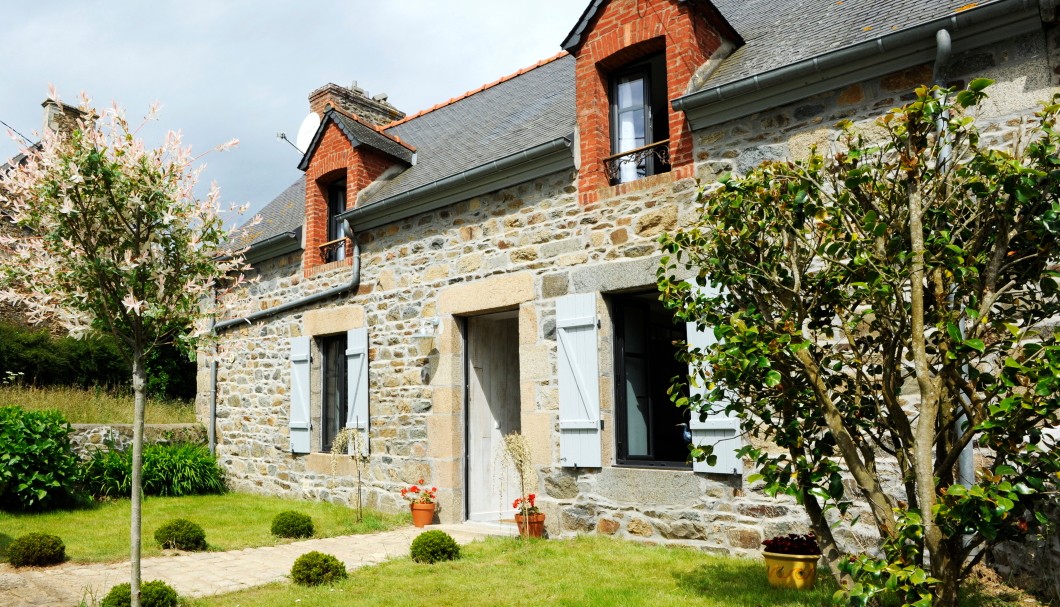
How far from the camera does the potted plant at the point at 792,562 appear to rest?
16.5 feet

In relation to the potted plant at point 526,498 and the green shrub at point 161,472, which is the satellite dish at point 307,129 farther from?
the potted plant at point 526,498

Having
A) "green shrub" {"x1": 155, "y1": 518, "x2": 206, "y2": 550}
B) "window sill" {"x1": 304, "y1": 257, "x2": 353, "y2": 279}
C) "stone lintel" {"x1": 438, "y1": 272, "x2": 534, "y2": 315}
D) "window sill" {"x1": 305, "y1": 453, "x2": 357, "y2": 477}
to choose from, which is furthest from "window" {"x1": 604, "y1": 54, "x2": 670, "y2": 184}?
"green shrub" {"x1": 155, "y1": 518, "x2": 206, "y2": 550}

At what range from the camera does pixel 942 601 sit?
3693 millimetres

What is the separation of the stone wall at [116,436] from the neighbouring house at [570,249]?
188 cm

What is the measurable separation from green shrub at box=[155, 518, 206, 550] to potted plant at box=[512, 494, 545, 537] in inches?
120

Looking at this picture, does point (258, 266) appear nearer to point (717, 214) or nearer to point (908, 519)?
point (717, 214)

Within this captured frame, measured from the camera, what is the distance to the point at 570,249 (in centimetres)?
753

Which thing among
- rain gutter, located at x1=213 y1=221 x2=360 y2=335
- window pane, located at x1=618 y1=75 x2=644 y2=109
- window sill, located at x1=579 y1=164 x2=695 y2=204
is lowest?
rain gutter, located at x1=213 y1=221 x2=360 y2=335

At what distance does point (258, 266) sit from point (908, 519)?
35.1 feet

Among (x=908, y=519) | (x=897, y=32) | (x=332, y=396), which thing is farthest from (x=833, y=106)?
(x=332, y=396)

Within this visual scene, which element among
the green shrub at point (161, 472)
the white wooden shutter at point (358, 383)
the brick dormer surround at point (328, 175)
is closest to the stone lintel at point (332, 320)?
the white wooden shutter at point (358, 383)

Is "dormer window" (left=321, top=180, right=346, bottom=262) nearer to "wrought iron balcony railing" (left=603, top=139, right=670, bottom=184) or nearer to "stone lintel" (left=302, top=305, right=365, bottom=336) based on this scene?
"stone lintel" (left=302, top=305, right=365, bottom=336)

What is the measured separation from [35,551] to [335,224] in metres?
5.82

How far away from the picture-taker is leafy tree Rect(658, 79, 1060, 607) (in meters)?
3.36
